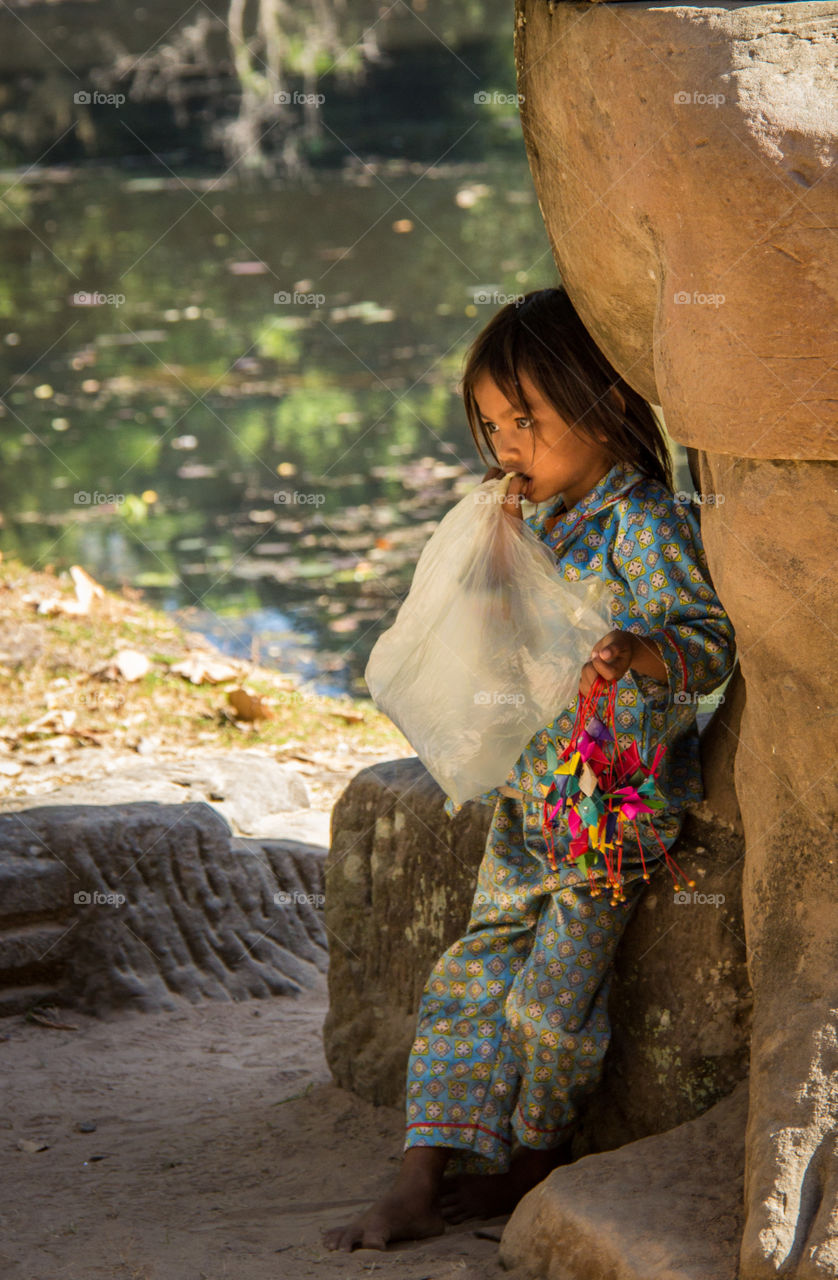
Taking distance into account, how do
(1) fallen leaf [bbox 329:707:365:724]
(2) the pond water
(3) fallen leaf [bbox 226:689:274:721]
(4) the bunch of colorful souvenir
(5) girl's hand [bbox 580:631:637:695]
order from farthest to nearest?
(2) the pond water → (1) fallen leaf [bbox 329:707:365:724] → (3) fallen leaf [bbox 226:689:274:721] → (4) the bunch of colorful souvenir → (5) girl's hand [bbox 580:631:637:695]

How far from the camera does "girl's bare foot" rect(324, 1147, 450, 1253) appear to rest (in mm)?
2502

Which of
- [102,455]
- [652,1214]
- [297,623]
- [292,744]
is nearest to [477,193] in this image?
[102,455]

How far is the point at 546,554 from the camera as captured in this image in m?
2.67

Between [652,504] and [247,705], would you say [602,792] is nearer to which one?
[652,504]

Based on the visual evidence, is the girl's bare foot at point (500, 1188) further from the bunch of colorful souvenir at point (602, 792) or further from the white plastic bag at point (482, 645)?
the white plastic bag at point (482, 645)

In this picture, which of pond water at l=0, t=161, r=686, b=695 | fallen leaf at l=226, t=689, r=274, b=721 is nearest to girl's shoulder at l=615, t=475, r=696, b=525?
fallen leaf at l=226, t=689, r=274, b=721

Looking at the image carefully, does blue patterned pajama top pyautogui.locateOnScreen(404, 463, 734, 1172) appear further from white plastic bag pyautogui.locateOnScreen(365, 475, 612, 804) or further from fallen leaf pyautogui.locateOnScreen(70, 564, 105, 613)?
fallen leaf pyautogui.locateOnScreen(70, 564, 105, 613)

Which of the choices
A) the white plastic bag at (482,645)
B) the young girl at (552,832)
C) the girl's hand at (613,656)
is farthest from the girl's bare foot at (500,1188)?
the girl's hand at (613,656)

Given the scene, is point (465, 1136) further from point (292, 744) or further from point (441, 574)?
point (292, 744)

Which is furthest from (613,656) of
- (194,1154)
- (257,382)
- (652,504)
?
(257,382)

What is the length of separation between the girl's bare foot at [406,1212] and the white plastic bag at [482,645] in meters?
0.67

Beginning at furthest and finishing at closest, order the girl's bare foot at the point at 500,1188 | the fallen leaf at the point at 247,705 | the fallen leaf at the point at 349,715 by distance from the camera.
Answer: the fallen leaf at the point at 349,715
the fallen leaf at the point at 247,705
the girl's bare foot at the point at 500,1188

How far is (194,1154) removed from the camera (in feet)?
10.0

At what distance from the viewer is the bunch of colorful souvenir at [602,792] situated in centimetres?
247
